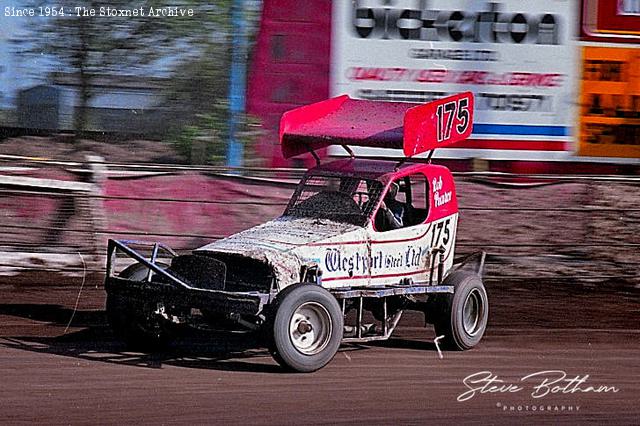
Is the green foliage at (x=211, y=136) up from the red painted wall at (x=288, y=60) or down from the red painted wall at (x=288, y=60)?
down

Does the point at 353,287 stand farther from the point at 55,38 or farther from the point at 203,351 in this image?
the point at 55,38

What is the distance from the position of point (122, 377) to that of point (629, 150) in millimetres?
7928

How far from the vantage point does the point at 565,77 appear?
13.2 m

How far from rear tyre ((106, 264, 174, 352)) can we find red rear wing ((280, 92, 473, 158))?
169 cm

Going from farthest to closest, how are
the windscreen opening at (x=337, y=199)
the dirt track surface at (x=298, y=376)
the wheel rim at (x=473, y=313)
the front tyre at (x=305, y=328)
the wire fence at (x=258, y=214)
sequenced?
1. the wire fence at (x=258, y=214)
2. the wheel rim at (x=473, y=313)
3. the windscreen opening at (x=337, y=199)
4. the front tyre at (x=305, y=328)
5. the dirt track surface at (x=298, y=376)

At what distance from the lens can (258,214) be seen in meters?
11.8

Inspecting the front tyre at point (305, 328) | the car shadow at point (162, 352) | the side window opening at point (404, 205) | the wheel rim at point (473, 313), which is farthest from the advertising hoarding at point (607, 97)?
the front tyre at point (305, 328)

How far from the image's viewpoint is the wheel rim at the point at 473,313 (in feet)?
28.7

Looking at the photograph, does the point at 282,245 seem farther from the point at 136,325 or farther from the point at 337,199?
the point at 136,325

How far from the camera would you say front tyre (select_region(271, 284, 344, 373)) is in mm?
7246

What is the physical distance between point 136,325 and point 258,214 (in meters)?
3.95

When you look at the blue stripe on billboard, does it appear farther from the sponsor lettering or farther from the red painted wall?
the red painted wall

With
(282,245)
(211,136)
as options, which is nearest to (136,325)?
(282,245)
